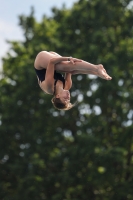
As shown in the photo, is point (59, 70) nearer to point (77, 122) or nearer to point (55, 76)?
point (55, 76)

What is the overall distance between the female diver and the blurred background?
10.1 metres

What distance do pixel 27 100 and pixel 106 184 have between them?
5.00m

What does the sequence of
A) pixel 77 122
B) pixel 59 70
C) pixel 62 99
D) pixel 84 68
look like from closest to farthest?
pixel 84 68 < pixel 62 99 < pixel 59 70 < pixel 77 122

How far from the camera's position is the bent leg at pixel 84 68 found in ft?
21.1

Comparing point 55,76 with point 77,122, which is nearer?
point 55,76

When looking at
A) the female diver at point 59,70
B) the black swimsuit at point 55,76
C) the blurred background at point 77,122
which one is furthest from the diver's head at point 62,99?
the blurred background at point 77,122

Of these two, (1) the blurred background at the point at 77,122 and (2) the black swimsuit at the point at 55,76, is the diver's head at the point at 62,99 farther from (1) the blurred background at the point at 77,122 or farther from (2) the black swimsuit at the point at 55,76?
(1) the blurred background at the point at 77,122

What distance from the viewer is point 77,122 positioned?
1922 cm

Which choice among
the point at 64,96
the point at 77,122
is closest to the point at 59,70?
the point at 64,96

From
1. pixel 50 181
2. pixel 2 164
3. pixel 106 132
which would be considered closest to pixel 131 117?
pixel 106 132

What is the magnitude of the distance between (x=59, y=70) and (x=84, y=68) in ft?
1.68

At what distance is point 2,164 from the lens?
19.1 meters

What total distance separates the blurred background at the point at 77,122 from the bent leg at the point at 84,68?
33.8 feet

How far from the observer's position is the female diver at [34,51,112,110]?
652 centimetres
